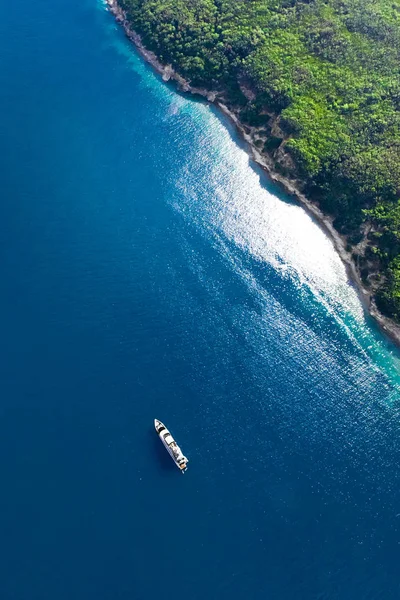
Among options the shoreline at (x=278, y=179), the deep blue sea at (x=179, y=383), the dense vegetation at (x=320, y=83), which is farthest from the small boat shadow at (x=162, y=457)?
the dense vegetation at (x=320, y=83)

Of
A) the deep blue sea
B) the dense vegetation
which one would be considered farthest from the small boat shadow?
the dense vegetation

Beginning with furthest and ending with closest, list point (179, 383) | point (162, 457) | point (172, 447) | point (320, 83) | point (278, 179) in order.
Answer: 1. point (320, 83)
2. point (278, 179)
3. point (179, 383)
4. point (162, 457)
5. point (172, 447)

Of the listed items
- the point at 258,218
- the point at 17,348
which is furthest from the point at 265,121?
the point at 17,348

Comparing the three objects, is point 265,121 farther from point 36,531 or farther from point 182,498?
point 36,531

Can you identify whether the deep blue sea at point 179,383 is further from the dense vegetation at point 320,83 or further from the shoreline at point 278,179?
the dense vegetation at point 320,83

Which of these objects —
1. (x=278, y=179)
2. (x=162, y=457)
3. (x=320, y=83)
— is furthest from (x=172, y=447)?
(x=320, y=83)

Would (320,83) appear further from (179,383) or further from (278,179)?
(179,383)

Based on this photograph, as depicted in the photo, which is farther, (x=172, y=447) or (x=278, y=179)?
(x=278, y=179)
